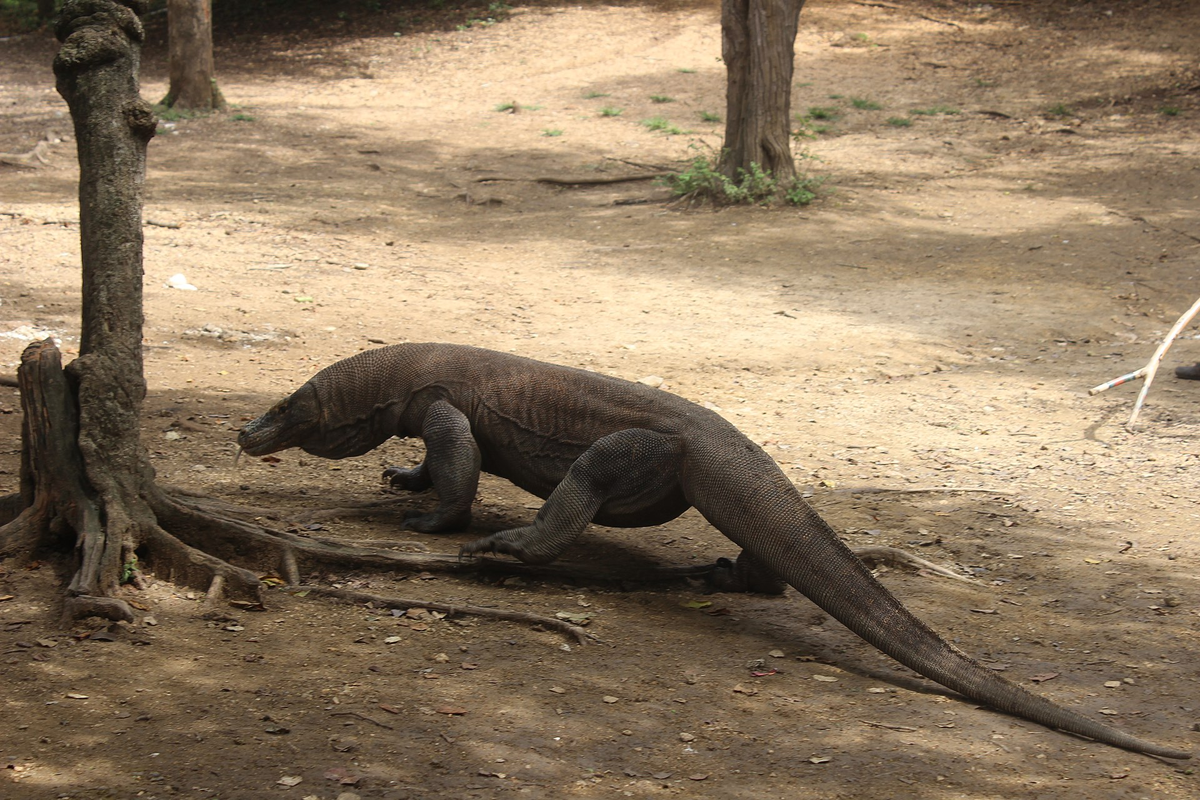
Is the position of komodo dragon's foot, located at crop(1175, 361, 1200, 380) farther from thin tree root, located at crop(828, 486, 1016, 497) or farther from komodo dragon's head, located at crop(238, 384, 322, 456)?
komodo dragon's head, located at crop(238, 384, 322, 456)

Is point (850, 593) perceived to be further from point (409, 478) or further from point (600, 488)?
point (409, 478)

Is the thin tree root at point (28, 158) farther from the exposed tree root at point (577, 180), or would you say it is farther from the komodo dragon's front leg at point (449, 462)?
the komodo dragon's front leg at point (449, 462)

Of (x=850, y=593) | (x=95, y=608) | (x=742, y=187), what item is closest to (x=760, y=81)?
(x=742, y=187)

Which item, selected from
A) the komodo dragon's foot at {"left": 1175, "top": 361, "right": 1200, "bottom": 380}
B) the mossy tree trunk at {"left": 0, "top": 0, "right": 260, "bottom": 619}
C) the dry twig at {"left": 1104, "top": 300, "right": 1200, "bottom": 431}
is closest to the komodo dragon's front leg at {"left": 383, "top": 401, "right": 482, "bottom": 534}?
the mossy tree trunk at {"left": 0, "top": 0, "right": 260, "bottom": 619}

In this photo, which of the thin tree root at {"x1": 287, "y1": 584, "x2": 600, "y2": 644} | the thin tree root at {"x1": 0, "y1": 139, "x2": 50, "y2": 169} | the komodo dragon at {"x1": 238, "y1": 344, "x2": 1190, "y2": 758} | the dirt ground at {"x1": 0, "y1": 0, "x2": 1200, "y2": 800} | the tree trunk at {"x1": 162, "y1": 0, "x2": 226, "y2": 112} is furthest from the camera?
the tree trunk at {"x1": 162, "y1": 0, "x2": 226, "y2": 112}

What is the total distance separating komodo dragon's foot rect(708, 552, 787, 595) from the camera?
13.6 ft

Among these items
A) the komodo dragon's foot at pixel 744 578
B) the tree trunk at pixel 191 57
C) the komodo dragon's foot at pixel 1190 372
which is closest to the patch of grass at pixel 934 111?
the komodo dragon's foot at pixel 1190 372

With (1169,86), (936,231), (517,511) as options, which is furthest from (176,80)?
(1169,86)

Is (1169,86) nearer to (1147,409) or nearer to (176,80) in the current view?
(1147,409)

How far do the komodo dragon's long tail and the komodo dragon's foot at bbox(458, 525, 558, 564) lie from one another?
597 millimetres

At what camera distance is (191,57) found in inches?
580

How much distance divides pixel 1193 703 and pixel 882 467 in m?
2.46

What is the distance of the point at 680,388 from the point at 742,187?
5.36 metres

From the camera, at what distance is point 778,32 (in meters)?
11.2
